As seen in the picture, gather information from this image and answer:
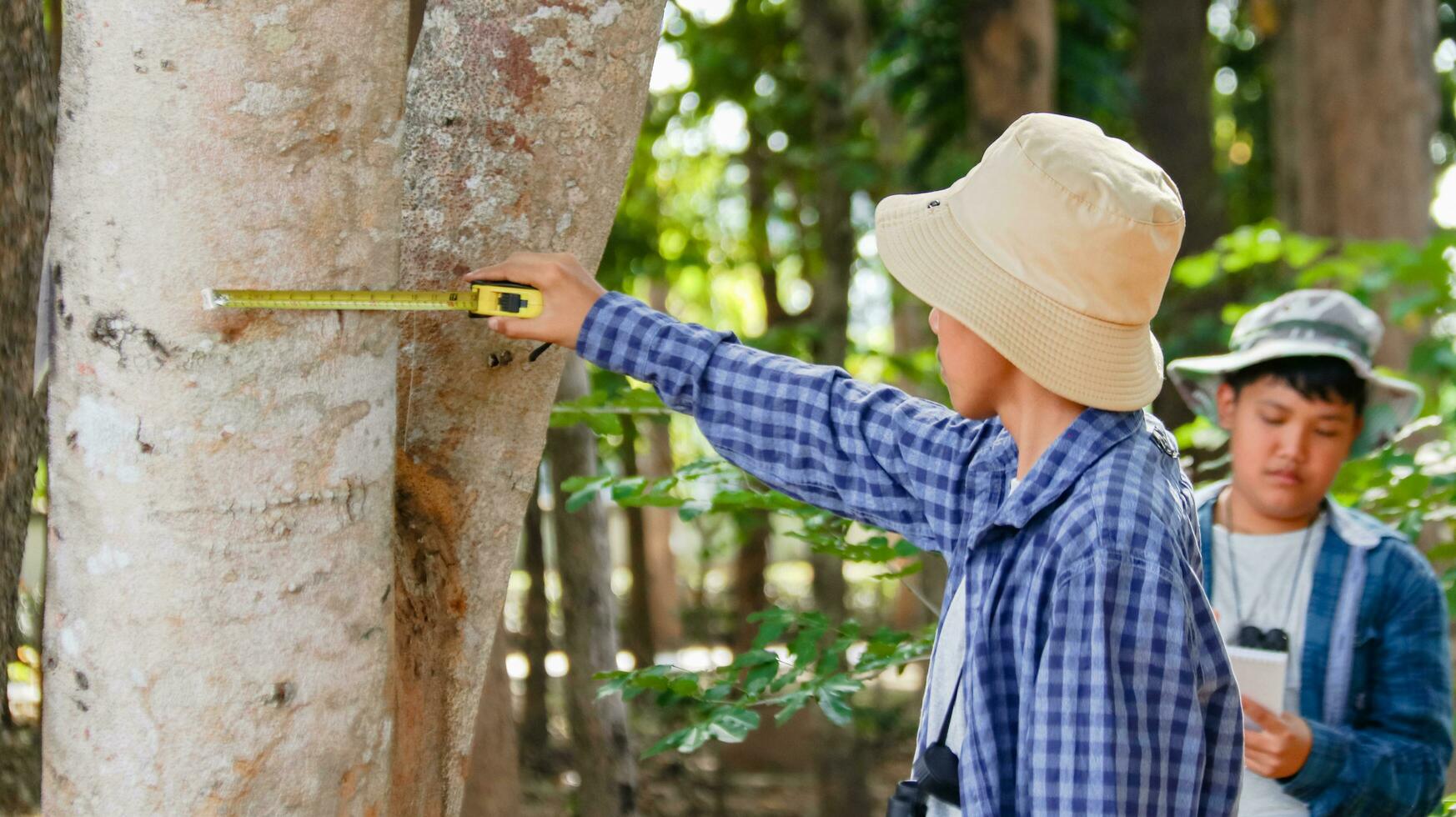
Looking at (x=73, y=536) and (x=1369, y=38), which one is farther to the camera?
(x=1369, y=38)

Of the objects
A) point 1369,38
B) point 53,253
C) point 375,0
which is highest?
point 1369,38

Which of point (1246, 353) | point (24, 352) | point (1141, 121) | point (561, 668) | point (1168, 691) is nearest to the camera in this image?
point (1168, 691)

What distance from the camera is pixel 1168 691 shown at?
129 cm

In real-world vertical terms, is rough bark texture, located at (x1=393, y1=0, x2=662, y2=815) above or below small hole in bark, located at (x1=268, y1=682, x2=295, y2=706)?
above

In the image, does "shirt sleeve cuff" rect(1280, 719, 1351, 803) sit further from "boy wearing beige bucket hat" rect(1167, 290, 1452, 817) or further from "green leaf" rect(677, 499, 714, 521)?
"green leaf" rect(677, 499, 714, 521)

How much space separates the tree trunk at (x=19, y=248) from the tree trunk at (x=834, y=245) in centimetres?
474

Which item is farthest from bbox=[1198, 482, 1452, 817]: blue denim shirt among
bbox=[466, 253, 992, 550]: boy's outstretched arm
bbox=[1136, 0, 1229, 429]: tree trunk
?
bbox=[1136, 0, 1229, 429]: tree trunk

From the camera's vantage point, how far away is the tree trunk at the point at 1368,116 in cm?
706

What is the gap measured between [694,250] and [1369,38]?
13.9ft

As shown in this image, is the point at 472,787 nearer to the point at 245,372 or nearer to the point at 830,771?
the point at 830,771

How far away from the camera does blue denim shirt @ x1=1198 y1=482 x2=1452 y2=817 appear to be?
2328 mm

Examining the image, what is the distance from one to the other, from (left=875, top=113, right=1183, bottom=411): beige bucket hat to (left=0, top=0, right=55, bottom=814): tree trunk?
148 centimetres

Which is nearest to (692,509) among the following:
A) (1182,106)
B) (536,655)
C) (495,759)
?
(495,759)

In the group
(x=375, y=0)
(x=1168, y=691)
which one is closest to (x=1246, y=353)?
(x=1168, y=691)
